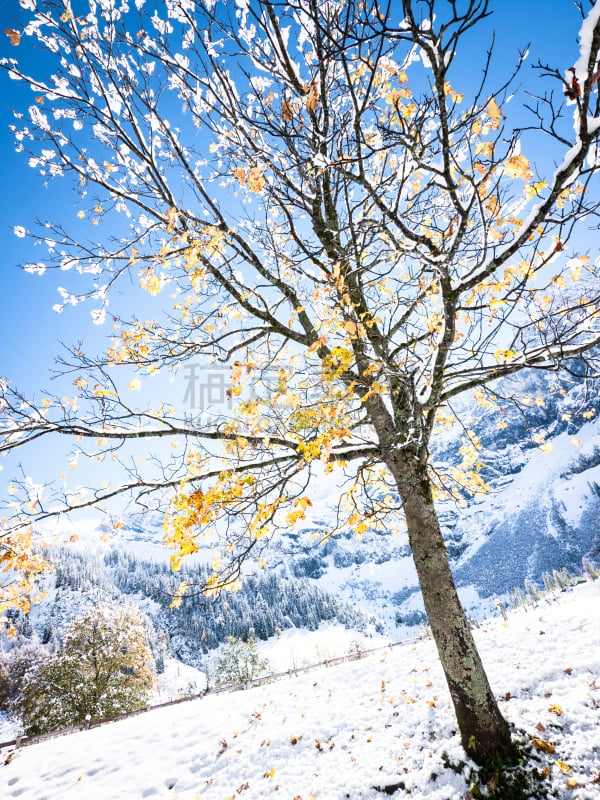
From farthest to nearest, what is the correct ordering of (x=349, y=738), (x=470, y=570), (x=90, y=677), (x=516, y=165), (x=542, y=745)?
(x=470, y=570), (x=90, y=677), (x=349, y=738), (x=542, y=745), (x=516, y=165)

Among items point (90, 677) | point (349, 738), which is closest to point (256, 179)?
point (349, 738)

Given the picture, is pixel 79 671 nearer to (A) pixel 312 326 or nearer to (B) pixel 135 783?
(B) pixel 135 783

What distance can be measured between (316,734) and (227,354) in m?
5.54

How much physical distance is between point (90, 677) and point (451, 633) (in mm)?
24901

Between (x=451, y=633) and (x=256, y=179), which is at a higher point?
(x=256, y=179)

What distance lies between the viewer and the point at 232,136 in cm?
369

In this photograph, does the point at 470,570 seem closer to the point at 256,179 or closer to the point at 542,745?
the point at 542,745

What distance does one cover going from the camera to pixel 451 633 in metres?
3.17

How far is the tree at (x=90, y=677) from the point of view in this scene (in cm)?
1842

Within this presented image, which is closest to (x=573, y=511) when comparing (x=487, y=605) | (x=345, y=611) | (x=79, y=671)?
(x=487, y=605)

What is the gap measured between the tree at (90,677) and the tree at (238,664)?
16.0 m

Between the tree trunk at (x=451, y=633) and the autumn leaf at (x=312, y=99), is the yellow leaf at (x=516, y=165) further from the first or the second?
the tree trunk at (x=451, y=633)

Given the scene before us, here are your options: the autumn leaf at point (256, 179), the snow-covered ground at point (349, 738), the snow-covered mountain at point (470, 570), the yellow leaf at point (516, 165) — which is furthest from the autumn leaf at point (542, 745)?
the snow-covered mountain at point (470, 570)

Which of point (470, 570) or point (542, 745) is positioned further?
point (470, 570)
